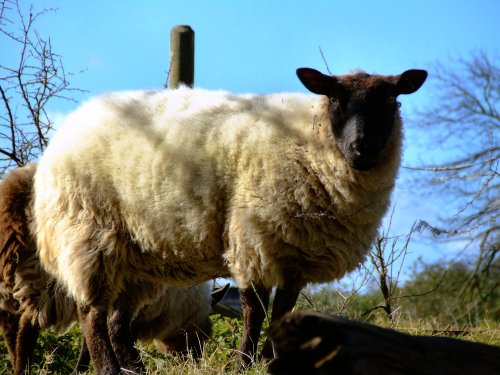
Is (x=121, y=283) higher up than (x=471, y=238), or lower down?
lower down

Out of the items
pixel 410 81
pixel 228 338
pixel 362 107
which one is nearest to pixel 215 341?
pixel 228 338

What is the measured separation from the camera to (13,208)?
6.33 m

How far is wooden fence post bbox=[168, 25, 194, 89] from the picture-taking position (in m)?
7.55

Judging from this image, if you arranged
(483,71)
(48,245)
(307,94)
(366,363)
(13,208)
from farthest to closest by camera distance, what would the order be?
(483,71) < (13,208) < (48,245) < (307,94) < (366,363)

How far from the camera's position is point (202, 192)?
16.1 feet

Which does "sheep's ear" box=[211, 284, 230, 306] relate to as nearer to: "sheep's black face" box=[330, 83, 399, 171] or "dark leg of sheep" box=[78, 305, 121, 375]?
"dark leg of sheep" box=[78, 305, 121, 375]

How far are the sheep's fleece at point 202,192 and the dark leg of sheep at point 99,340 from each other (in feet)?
0.47

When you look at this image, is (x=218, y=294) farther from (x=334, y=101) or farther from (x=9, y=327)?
(x=334, y=101)

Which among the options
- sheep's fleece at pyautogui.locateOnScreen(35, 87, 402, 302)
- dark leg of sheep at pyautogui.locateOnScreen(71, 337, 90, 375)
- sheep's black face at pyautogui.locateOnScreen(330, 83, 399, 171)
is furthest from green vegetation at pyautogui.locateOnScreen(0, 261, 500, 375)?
sheep's black face at pyautogui.locateOnScreen(330, 83, 399, 171)

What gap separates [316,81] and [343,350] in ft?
9.06

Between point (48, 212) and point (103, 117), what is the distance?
2.97ft

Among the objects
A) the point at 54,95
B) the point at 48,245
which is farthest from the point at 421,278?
the point at 48,245

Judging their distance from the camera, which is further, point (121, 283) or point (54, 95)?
point (54, 95)

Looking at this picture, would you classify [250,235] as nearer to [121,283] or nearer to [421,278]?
[121,283]
